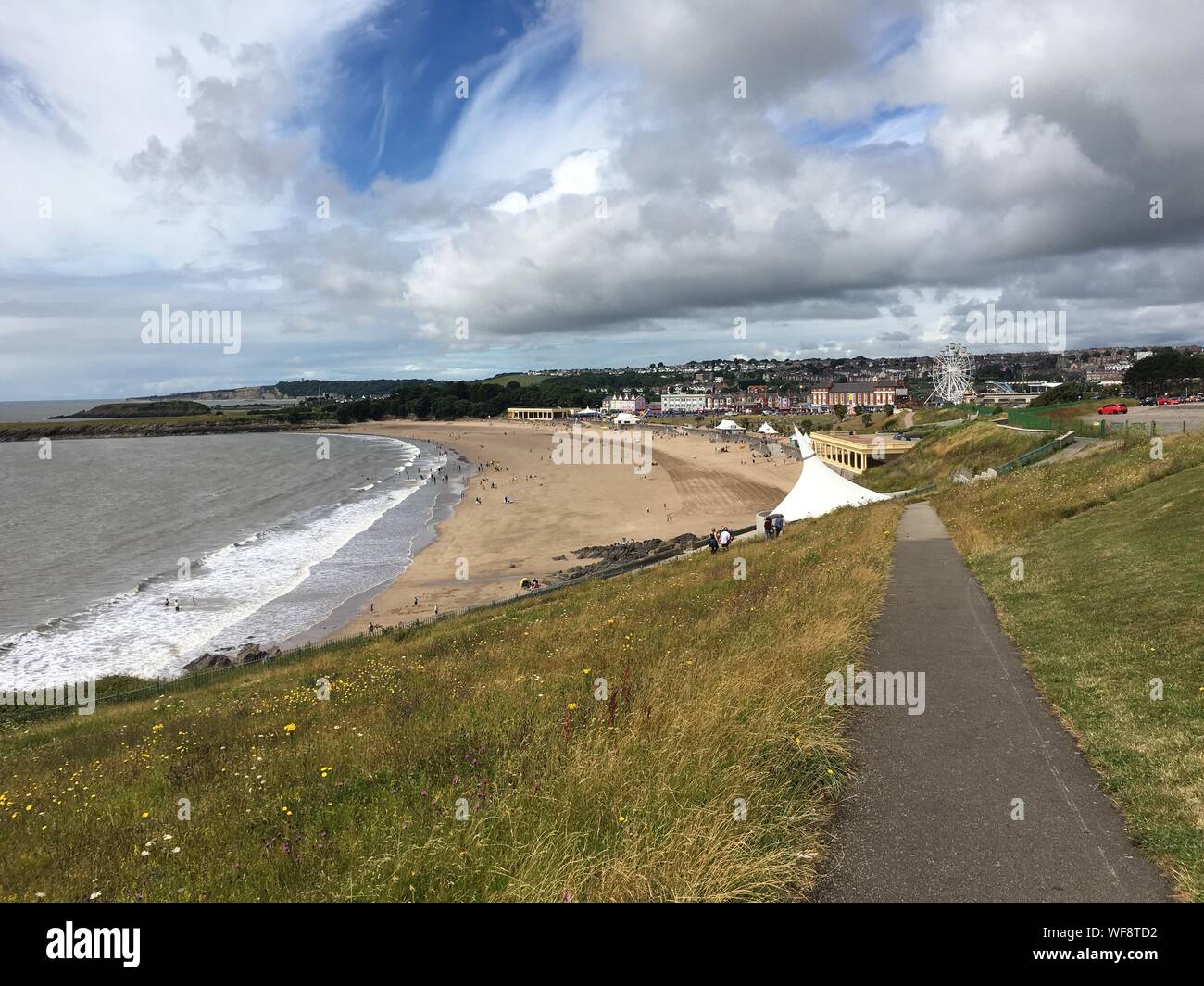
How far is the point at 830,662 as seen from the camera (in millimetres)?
9133

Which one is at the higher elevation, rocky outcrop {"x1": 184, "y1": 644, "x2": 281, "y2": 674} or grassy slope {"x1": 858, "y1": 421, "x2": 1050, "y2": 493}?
grassy slope {"x1": 858, "y1": 421, "x2": 1050, "y2": 493}

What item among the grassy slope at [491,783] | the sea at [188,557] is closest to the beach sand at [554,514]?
the sea at [188,557]

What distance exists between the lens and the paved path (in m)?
4.71

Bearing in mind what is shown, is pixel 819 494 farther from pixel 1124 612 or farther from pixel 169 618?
pixel 169 618

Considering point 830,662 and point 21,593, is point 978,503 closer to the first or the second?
point 830,662

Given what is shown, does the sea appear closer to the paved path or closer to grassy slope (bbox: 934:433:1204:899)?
the paved path

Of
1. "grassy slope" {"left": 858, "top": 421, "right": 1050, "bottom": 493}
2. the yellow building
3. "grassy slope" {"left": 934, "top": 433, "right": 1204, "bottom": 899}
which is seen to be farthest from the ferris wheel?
"grassy slope" {"left": 934, "top": 433, "right": 1204, "bottom": 899}

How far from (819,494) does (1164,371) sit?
76593 millimetres

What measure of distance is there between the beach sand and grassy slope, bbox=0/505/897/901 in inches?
735

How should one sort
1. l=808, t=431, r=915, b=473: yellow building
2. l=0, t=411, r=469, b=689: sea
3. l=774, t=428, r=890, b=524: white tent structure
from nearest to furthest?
l=0, t=411, r=469, b=689: sea
l=774, t=428, r=890, b=524: white tent structure
l=808, t=431, r=915, b=473: yellow building

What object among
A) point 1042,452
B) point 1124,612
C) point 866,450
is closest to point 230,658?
point 1124,612
